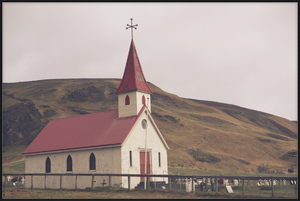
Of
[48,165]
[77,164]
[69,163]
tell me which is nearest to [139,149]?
[77,164]

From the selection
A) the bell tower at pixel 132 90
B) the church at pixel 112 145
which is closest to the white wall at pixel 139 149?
the church at pixel 112 145

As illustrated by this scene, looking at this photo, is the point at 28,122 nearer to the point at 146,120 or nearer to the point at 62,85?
the point at 62,85

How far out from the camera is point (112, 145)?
33.4 metres

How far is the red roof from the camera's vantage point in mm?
34716

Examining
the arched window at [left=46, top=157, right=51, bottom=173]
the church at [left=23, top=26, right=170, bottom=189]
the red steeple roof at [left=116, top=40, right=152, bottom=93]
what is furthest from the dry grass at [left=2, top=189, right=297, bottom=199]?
the arched window at [left=46, top=157, right=51, bottom=173]

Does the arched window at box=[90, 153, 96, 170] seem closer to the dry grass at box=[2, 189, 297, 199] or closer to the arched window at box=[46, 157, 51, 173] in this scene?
the arched window at box=[46, 157, 51, 173]

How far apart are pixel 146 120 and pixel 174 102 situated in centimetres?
10567

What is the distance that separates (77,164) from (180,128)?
62171mm

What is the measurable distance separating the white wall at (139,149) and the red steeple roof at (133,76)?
122 inches

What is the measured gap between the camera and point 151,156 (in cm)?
3638

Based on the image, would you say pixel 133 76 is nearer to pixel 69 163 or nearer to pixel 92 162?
pixel 92 162

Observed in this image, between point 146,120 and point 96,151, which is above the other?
point 146,120

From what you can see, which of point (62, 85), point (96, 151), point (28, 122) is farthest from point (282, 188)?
point (62, 85)

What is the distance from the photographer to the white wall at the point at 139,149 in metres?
33.4
